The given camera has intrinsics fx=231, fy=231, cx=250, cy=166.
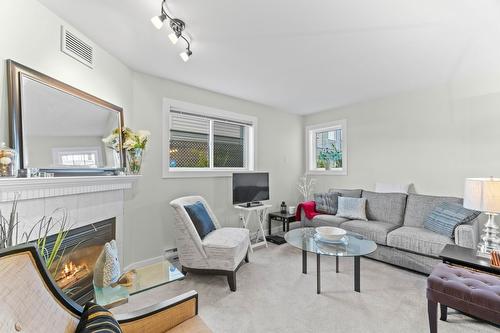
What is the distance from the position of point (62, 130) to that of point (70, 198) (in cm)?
56

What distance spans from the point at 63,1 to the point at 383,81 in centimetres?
359

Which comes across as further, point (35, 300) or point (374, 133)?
point (374, 133)


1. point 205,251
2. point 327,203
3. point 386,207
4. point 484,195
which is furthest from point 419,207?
point 205,251

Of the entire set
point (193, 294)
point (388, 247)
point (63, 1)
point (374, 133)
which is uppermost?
point (63, 1)

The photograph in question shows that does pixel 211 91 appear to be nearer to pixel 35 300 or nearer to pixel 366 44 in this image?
pixel 366 44

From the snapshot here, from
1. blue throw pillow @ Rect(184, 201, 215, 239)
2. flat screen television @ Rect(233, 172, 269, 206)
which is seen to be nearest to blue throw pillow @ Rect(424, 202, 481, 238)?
flat screen television @ Rect(233, 172, 269, 206)

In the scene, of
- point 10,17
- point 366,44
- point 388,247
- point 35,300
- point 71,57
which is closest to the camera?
point 35,300

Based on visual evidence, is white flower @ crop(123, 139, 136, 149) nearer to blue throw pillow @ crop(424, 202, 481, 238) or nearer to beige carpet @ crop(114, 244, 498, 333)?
beige carpet @ crop(114, 244, 498, 333)

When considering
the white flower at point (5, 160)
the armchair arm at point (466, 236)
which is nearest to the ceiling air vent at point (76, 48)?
the white flower at point (5, 160)

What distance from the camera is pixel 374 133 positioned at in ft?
13.4

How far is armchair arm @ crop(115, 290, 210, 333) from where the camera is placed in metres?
1.13

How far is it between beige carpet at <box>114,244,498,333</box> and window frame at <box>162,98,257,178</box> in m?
1.41

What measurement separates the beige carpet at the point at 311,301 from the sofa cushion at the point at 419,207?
0.79 m

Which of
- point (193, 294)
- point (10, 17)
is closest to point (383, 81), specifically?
point (193, 294)
